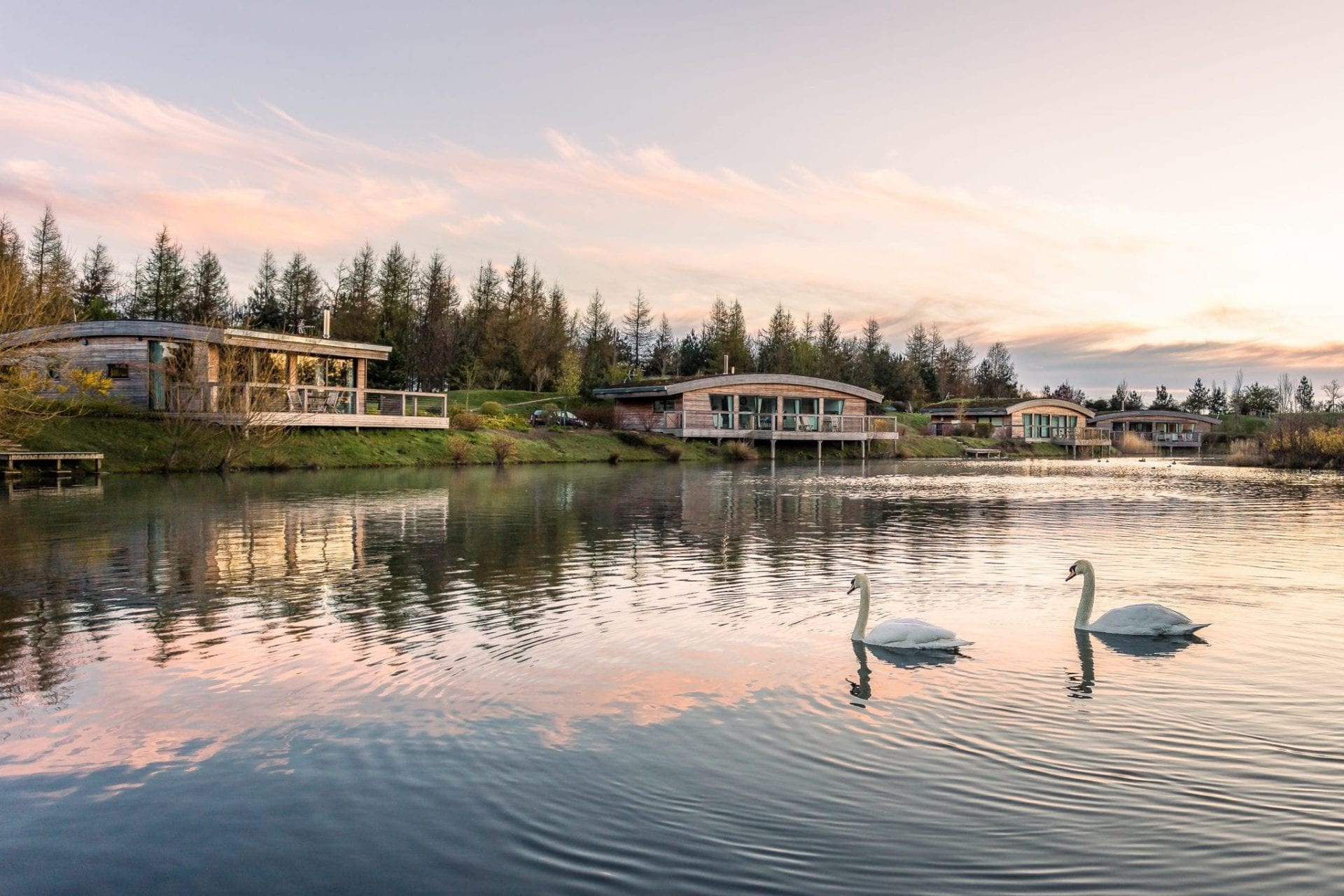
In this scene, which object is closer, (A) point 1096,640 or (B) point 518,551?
(A) point 1096,640

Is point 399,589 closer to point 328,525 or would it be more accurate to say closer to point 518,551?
point 518,551

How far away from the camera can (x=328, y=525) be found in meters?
21.5

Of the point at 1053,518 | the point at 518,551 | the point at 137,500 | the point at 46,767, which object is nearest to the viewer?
the point at 46,767

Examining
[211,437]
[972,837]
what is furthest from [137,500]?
[972,837]

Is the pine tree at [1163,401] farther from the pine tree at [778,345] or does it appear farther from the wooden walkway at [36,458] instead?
the wooden walkway at [36,458]

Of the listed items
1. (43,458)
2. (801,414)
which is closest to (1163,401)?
(801,414)

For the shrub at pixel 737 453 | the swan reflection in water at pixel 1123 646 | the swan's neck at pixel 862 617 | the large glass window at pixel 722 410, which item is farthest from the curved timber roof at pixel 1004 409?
the swan's neck at pixel 862 617

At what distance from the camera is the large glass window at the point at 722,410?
6272 cm

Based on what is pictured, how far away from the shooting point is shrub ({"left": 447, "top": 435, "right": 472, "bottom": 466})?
48.6 meters

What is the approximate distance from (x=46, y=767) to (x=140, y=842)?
5.52 feet

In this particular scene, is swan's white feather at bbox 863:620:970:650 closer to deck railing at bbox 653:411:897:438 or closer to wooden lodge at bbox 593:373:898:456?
wooden lodge at bbox 593:373:898:456

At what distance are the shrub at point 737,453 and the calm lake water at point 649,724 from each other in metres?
43.5

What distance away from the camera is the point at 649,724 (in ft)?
25.9

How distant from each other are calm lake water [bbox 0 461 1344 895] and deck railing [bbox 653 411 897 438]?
144 feet
